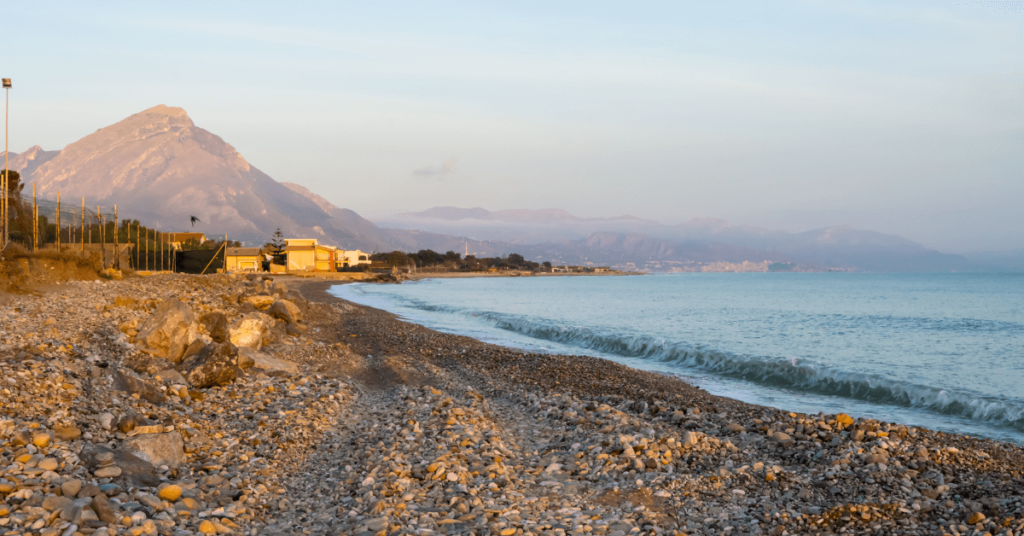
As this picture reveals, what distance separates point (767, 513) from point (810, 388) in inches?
407

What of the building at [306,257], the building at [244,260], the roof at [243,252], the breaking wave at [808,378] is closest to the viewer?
the breaking wave at [808,378]

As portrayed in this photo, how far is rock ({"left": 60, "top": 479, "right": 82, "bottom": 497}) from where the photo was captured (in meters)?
4.43

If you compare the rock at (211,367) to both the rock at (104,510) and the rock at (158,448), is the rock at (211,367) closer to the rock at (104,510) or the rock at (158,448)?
the rock at (158,448)

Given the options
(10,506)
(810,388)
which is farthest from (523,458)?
(810,388)

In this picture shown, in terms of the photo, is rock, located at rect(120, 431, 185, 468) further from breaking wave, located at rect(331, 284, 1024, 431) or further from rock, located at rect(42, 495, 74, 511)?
breaking wave, located at rect(331, 284, 1024, 431)

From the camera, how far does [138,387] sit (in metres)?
7.54

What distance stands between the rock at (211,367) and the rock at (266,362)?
117 cm

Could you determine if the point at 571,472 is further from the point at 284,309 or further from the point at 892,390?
the point at 284,309

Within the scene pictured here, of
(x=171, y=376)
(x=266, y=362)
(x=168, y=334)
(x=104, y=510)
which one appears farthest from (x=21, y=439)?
(x=266, y=362)

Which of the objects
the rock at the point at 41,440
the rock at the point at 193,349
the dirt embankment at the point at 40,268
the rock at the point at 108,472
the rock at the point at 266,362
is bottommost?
the rock at the point at 266,362

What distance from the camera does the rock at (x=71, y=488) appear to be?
4.43m

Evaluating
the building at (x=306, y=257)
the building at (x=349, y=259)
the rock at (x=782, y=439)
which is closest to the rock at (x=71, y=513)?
the rock at (x=782, y=439)

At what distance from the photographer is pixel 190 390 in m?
8.66

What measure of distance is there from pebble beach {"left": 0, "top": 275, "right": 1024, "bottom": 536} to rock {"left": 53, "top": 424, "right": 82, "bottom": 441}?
3 cm
